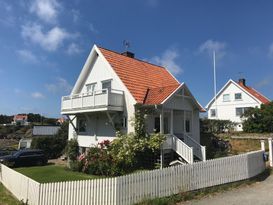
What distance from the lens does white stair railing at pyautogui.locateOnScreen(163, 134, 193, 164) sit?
60.5 ft

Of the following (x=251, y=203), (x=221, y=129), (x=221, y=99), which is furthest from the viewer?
(x=221, y=99)

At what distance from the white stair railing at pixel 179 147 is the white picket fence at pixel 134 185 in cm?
428

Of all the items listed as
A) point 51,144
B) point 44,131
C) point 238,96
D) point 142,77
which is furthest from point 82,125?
point 238,96

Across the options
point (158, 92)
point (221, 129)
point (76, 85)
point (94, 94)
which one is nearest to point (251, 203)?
point (158, 92)

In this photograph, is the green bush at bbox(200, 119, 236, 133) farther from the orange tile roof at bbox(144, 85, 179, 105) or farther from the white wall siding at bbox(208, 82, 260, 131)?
the orange tile roof at bbox(144, 85, 179, 105)

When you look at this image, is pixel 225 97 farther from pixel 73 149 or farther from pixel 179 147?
pixel 179 147

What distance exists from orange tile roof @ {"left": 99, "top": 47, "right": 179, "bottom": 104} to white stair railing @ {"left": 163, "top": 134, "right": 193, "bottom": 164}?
2706mm

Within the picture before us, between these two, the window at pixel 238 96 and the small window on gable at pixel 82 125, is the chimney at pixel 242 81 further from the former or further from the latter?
the small window on gable at pixel 82 125

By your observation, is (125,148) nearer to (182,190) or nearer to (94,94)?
(94,94)

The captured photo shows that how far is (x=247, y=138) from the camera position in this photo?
27.5 metres

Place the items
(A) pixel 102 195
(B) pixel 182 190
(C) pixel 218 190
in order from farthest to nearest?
(C) pixel 218 190, (B) pixel 182 190, (A) pixel 102 195

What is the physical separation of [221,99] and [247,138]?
2331 cm

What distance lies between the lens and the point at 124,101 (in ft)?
71.1

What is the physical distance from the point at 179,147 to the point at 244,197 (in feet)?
24.9
